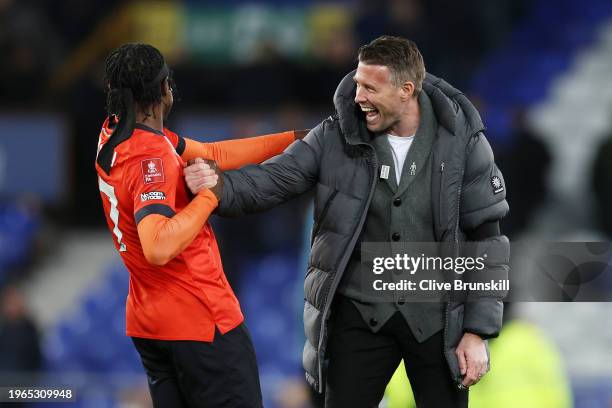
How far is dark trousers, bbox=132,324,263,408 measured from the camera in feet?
12.6

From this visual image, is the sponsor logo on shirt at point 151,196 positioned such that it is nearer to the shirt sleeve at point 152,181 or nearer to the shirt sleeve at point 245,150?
the shirt sleeve at point 152,181

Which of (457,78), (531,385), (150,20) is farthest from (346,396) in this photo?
(150,20)

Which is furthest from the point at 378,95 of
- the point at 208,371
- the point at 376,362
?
the point at 208,371

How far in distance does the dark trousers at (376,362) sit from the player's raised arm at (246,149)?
590 mm

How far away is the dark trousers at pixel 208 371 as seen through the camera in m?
3.85

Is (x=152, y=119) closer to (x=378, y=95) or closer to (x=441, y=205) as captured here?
(x=378, y=95)

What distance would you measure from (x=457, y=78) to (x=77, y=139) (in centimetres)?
327

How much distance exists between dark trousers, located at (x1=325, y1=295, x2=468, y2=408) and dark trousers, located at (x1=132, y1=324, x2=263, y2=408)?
29 centimetres

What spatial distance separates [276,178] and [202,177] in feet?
0.89

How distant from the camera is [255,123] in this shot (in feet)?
31.9

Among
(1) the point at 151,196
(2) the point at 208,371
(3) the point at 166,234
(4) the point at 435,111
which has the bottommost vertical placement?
(2) the point at 208,371

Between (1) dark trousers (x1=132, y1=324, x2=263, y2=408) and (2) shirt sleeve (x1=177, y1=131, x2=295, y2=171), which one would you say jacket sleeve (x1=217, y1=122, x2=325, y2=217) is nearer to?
(2) shirt sleeve (x1=177, y1=131, x2=295, y2=171)

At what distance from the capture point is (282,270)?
947cm

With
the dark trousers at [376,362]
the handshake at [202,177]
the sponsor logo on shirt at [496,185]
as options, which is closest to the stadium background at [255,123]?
the dark trousers at [376,362]
